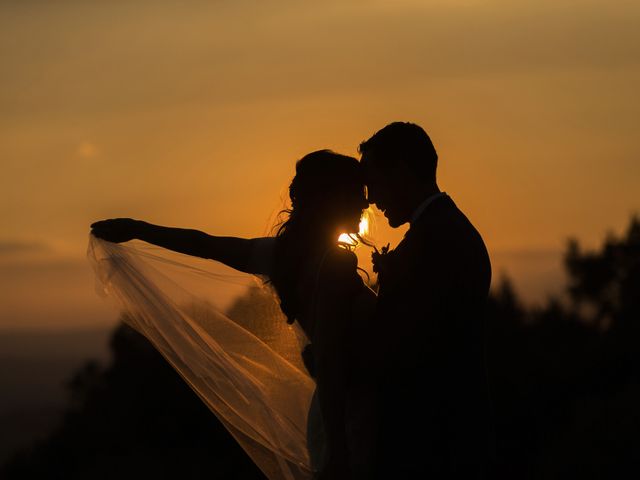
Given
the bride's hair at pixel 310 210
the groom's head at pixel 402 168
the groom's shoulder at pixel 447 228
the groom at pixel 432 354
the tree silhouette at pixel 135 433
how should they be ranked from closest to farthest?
the groom at pixel 432 354 < the groom's shoulder at pixel 447 228 < the groom's head at pixel 402 168 < the bride's hair at pixel 310 210 < the tree silhouette at pixel 135 433

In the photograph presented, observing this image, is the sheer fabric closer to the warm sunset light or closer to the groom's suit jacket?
the warm sunset light

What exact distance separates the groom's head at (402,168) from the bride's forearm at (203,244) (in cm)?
97

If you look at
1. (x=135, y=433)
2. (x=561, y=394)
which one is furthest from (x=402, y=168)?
(x=135, y=433)

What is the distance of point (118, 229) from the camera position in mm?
6996

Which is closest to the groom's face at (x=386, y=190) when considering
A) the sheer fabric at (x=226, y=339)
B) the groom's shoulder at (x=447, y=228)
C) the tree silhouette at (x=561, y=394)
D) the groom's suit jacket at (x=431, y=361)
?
the groom's shoulder at (x=447, y=228)

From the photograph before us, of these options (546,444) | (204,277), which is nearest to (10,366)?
(546,444)

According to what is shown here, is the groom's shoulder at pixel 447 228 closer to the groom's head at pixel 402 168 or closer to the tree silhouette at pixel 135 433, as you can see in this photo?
the groom's head at pixel 402 168

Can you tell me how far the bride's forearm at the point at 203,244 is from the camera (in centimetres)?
680

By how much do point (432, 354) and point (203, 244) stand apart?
1.68 metres

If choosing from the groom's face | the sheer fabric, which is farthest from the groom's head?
the sheer fabric

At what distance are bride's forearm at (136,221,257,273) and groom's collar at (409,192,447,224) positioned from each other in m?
1.16

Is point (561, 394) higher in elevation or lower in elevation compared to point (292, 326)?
lower

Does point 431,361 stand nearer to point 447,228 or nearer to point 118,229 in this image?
point 447,228

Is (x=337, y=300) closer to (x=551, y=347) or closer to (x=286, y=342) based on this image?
(x=286, y=342)
